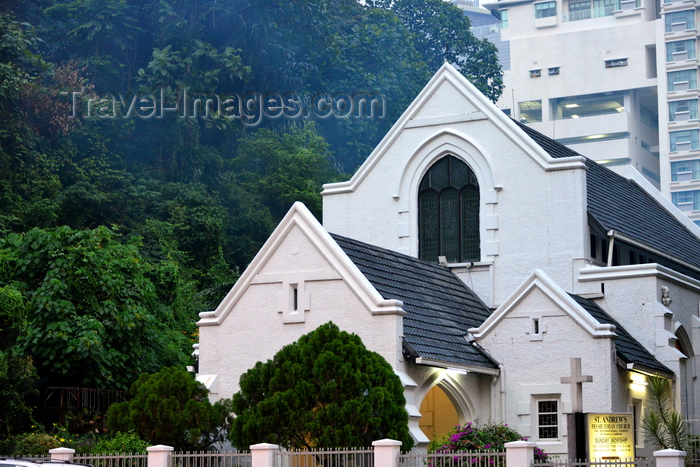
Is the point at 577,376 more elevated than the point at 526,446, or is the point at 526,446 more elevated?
the point at 577,376

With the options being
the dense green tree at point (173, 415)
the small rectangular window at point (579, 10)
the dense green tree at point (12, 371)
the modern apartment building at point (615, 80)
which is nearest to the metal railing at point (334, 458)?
the dense green tree at point (173, 415)

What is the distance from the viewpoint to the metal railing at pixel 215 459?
1889cm

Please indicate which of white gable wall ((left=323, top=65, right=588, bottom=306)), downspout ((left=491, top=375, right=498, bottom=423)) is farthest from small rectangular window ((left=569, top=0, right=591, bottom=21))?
downspout ((left=491, top=375, right=498, bottom=423))

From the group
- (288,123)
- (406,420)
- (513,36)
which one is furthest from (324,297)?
(513,36)

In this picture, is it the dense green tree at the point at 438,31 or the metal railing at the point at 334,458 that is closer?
the metal railing at the point at 334,458

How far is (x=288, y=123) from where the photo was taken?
5675 centimetres

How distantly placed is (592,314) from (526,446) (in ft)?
32.1

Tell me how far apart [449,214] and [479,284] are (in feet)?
7.19

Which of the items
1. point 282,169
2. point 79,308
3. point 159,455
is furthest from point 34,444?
point 282,169

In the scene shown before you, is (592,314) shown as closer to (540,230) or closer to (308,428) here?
(540,230)

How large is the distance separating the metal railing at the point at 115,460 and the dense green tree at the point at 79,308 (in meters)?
7.19

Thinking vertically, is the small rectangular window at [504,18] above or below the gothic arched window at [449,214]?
above

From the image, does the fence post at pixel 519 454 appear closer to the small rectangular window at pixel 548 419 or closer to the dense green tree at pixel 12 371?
the small rectangular window at pixel 548 419

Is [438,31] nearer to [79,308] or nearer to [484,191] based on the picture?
[484,191]
